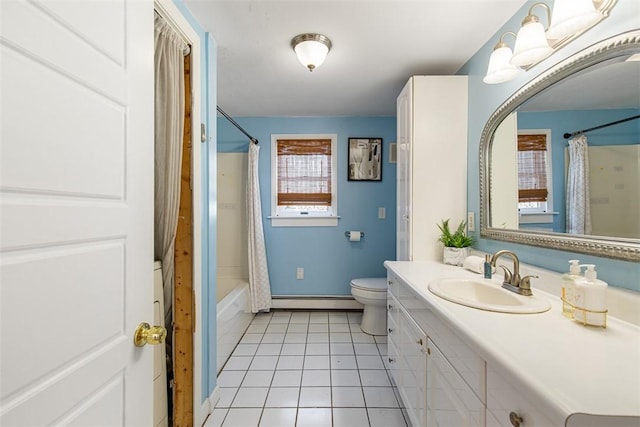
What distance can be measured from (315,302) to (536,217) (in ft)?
7.69

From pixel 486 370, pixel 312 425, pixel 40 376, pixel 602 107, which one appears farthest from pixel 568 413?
pixel 312 425

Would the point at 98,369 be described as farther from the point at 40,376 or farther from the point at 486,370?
the point at 486,370

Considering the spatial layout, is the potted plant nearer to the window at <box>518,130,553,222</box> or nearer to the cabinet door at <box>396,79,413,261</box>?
the cabinet door at <box>396,79,413,261</box>

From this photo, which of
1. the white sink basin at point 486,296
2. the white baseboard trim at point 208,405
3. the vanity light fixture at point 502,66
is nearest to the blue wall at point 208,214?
the white baseboard trim at point 208,405

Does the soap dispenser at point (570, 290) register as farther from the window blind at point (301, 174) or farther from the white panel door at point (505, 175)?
the window blind at point (301, 174)

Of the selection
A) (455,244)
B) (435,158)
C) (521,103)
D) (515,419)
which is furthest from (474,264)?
(515,419)

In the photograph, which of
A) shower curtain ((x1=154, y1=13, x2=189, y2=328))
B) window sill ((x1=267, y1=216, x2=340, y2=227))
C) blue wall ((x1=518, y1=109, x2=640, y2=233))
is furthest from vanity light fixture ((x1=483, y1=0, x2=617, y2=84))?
window sill ((x1=267, y1=216, x2=340, y2=227))

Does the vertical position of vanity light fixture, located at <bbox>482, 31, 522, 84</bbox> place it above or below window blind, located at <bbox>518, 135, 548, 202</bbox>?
above

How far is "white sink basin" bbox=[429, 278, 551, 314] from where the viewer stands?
3.20 feet

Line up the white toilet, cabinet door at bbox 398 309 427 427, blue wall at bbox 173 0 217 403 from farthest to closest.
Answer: the white toilet
blue wall at bbox 173 0 217 403
cabinet door at bbox 398 309 427 427

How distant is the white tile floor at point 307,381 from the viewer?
5.11 feet

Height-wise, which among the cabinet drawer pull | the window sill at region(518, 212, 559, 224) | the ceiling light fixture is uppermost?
the ceiling light fixture

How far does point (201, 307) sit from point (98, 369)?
3.07 ft

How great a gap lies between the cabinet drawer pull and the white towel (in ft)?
3.23
